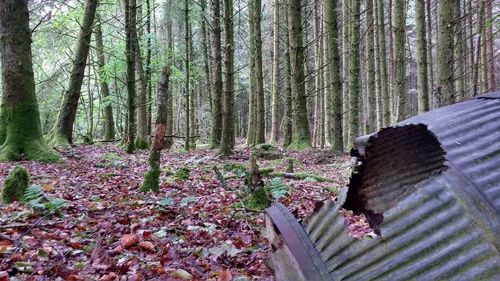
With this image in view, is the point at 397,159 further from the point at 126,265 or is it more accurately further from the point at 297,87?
the point at 297,87

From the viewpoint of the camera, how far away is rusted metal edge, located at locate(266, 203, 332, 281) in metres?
1.73

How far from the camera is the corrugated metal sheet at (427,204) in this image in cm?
148

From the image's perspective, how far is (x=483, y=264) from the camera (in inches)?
55.9

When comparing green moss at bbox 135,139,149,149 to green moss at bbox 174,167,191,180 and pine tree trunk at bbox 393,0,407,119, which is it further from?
pine tree trunk at bbox 393,0,407,119

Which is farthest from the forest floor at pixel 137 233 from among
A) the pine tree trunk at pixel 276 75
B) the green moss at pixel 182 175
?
the pine tree trunk at pixel 276 75

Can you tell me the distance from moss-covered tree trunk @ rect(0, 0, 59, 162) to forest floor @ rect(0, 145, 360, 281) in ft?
7.26

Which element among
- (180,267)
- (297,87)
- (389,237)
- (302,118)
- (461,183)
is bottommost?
(180,267)

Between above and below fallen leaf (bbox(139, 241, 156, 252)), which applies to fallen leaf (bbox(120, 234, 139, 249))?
above

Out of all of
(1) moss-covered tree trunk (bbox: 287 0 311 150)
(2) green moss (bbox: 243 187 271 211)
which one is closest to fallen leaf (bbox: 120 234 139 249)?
(2) green moss (bbox: 243 187 271 211)

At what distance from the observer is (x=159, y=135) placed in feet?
18.4

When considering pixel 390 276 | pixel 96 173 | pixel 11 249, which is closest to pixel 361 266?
pixel 390 276

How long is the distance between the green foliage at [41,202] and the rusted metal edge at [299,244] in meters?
3.06

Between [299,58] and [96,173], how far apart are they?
704 centimetres

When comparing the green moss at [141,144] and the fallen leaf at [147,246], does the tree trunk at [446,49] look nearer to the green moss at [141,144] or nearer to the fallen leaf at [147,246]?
the fallen leaf at [147,246]
